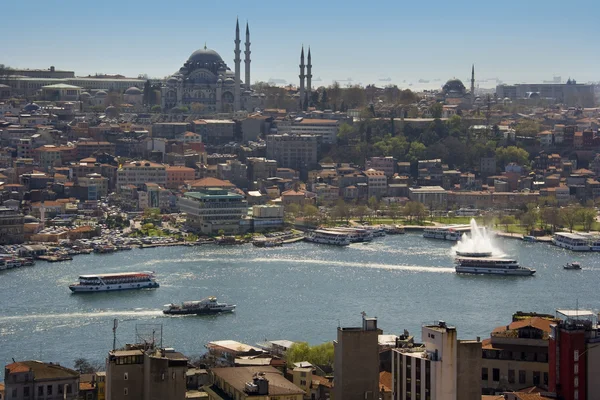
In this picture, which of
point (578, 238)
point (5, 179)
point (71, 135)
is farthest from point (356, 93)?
point (578, 238)

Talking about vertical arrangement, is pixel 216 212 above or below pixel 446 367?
below

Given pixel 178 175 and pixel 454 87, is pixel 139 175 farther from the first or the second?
pixel 454 87

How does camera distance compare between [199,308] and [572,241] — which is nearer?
[199,308]

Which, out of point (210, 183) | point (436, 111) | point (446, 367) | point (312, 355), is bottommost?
point (312, 355)

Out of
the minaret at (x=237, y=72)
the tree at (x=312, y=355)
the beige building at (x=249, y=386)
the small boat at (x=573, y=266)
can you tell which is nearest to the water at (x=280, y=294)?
the small boat at (x=573, y=266)

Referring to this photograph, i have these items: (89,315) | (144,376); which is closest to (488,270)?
(89,315)

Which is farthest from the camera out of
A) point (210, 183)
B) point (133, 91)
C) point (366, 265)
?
point (133, 91)

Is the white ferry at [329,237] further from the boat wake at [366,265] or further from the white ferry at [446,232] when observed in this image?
the boat wake at [366,265]

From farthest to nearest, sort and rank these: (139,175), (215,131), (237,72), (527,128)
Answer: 1. (237,72)
2. (215,131)
3. (527,128)
4. (139,175)
